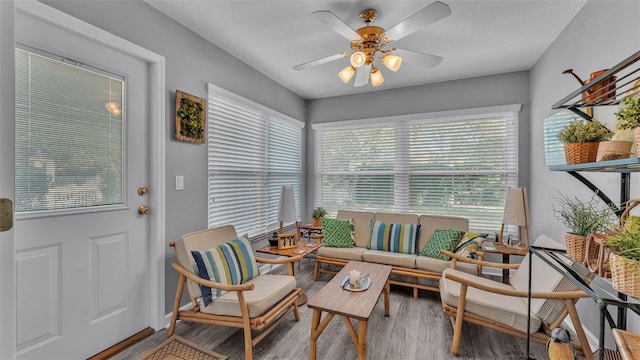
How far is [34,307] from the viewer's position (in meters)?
1.60

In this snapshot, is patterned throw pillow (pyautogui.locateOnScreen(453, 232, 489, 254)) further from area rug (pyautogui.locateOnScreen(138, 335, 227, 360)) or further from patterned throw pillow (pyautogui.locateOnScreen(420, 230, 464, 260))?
area rug (pyautogui.locateOnScreen(138, 335, 227, 360))

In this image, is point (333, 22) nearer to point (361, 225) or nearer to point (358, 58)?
point (358, 58)

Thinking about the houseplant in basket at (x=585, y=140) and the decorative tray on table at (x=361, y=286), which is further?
the decorative tray on table at (x=361, y=286)

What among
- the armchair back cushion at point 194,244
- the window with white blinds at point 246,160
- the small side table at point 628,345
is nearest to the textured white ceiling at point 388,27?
the window with white blinds at point 246,160

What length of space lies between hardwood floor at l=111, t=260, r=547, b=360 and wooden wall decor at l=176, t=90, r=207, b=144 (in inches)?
65.3

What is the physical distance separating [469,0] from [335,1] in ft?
3.41

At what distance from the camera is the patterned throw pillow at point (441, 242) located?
2.94 meters

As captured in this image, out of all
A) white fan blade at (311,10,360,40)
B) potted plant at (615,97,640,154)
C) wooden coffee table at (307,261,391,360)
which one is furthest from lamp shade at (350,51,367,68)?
wooden coffee table at (307,261,391,360)

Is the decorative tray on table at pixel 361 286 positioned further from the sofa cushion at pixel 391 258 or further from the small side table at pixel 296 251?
the sofa cushion at pixel 391 258

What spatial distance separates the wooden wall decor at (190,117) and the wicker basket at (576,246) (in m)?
2.73

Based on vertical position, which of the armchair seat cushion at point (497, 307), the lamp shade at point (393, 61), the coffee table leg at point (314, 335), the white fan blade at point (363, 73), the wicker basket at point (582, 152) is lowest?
the coffee table leg at point (314, 335)

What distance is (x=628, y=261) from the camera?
871 mm

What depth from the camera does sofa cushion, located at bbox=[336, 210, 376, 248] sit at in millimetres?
3578

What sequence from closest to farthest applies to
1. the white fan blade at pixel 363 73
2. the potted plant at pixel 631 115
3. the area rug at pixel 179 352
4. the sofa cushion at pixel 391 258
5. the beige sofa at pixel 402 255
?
the potted plant at pixel 631 115 < the area rug at pixel 179 352 < the white fan blade at pixel 363 73 < the beige sofa at pixel 402 255 < the sofa cushion at pixel 391 258
